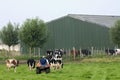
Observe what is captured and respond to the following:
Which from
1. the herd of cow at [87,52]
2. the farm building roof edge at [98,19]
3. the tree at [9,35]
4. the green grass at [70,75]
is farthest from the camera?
the farm building roof edge at [98,19]

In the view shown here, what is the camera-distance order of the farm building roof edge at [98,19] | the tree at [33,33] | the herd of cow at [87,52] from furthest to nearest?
the farm building roof edge at [98,19], the herd of cow at [87,52], the tree at [33,33]

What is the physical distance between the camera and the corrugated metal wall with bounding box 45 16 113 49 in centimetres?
7544

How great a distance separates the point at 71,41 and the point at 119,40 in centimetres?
1543

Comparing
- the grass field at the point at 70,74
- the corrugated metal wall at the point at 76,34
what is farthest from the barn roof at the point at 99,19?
the grass field at the point at 70,74

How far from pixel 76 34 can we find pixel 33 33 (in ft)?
49.6

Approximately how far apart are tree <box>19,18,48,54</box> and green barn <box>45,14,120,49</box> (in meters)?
11.0

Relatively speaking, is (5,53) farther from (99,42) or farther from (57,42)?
(99,42)

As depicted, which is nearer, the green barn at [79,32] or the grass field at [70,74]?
the grass field at [70,74]

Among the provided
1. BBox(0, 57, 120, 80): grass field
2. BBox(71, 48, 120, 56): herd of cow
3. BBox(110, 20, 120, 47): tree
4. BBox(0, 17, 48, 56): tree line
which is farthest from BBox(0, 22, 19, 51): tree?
BBox(0, 57, 120, 80): grass field

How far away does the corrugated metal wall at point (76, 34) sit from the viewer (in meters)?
75.4

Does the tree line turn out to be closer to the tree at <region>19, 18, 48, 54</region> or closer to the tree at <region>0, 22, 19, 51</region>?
the tree at <region>19, 18, 48, 54</region>

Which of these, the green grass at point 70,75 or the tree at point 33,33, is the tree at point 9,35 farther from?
the green grass at point 70,75

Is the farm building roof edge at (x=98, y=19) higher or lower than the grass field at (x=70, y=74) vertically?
higher

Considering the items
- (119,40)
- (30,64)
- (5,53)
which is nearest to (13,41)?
(5,53)
